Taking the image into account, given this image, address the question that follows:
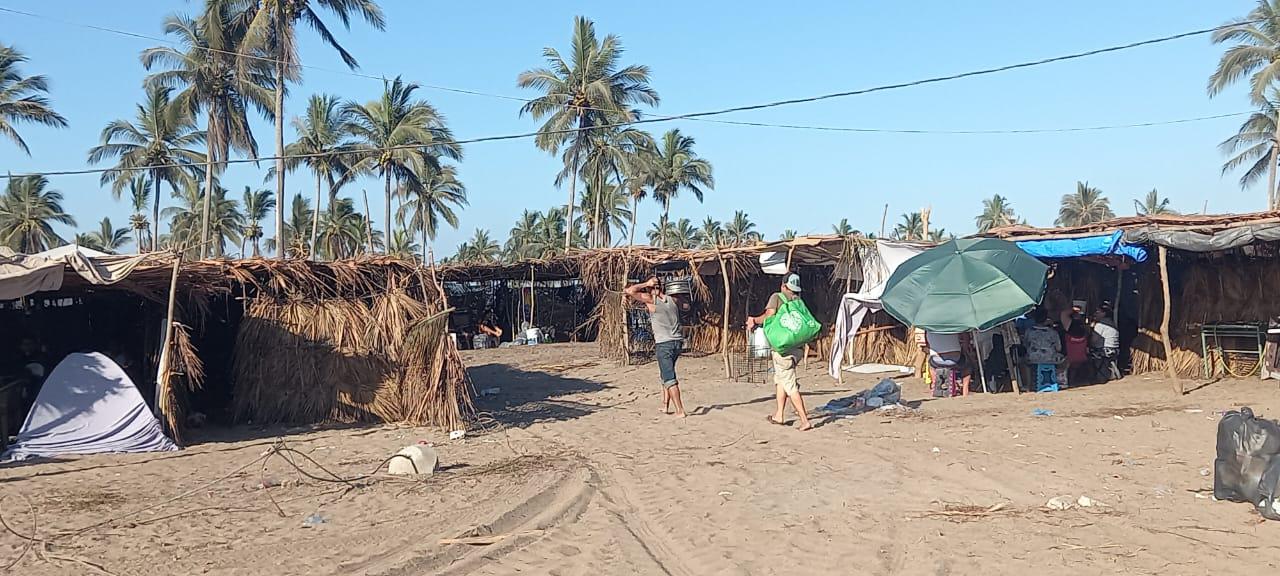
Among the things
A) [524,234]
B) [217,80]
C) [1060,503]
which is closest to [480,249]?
[524,234]

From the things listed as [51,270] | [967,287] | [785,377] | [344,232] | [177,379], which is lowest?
[785,377]

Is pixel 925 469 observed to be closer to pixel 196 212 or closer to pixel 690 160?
pixel 690 160

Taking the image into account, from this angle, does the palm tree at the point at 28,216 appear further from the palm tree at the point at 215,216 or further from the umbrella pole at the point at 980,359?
the umbrella pole at the point at 980,359

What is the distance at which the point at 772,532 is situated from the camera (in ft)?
19.7

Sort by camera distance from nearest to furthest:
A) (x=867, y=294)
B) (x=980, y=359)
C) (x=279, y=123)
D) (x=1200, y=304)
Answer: (x=980, y=359)
(x=1200, y=304)
(x=867, y=294)
(x=279, y=123)

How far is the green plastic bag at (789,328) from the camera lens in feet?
31.9

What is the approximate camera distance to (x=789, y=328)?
9.75m

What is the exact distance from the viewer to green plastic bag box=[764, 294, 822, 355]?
383 inches

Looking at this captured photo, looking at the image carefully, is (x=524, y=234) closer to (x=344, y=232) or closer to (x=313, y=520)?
(x=344, y=232)

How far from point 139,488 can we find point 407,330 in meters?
3.68

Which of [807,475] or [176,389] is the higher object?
[176,389]

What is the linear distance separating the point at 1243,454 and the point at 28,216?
46.0 meters

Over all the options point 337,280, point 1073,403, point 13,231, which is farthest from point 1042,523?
point 13,231

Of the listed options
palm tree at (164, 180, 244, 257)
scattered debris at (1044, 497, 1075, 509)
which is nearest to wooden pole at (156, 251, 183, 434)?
scattered debris at (1044, 497, 1075, 509)
